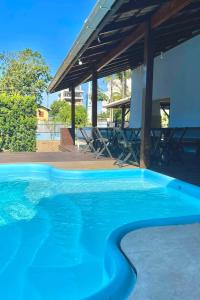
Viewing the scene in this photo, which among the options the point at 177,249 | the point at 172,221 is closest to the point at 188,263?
the point at 177,249

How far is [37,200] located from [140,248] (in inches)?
136

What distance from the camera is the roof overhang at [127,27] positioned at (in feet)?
19.4

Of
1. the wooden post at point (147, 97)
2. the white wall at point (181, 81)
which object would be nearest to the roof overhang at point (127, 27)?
the wooden post at point (147, 97)

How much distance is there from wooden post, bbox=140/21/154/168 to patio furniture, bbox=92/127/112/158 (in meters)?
1.74

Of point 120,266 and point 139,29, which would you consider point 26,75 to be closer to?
point 139,29

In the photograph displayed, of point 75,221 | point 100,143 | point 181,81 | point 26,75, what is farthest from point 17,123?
A: point 26,75

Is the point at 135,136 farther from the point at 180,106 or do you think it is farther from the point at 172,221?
the point at 172,221

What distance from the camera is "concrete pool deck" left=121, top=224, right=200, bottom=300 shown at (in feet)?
7.51

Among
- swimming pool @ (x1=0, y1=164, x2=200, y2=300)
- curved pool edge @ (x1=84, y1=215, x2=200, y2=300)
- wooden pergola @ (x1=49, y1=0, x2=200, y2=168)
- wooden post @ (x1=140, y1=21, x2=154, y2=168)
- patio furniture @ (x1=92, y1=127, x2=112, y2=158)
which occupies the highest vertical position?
wooden pergola @ (x1=49, y1=0, x2=200, y2=168)

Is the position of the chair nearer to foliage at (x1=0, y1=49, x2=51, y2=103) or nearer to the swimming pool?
the swimming pool

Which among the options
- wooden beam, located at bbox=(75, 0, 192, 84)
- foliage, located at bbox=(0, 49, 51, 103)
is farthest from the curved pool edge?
foliage, located at bbox=(0, 49, 51, 103)

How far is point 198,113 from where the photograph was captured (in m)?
11.0

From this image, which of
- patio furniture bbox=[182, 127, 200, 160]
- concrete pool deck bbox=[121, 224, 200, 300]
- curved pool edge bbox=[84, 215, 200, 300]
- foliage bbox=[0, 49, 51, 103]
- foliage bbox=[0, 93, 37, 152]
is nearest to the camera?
concrete pool deck bbox=[121, 224, 200, 300]

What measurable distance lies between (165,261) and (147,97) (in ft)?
17.7
